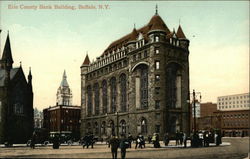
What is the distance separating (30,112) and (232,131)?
8939 centimetres

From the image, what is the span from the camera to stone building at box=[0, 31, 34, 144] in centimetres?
5706

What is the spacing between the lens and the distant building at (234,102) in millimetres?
152500

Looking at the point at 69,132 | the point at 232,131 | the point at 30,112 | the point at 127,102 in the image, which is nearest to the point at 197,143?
the point at 127,102

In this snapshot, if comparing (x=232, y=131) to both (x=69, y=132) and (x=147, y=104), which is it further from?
(x=147, y=104)

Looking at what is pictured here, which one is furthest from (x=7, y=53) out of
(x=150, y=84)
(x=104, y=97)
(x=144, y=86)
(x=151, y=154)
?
(x=151, y=154)

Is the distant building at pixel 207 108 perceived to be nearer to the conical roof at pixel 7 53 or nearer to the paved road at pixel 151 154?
the conical roof at pixel 7 53

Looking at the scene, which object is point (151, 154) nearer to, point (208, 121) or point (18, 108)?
point (18, 108)

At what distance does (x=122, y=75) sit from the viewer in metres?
70.6

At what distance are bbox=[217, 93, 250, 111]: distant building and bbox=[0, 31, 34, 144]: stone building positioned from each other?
115m

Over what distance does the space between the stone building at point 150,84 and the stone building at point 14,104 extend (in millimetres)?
19355

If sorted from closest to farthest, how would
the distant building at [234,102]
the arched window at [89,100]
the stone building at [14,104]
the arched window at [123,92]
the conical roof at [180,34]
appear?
the stone building at [14,104] → the conical roof at [180,34] → the arched window at [123,92] → the arched window at [89,100] → the distant building at [234,102]

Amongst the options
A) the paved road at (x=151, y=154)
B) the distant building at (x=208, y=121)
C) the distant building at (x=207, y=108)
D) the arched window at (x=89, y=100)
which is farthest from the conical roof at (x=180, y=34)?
the distant building at (x=207, y=108)

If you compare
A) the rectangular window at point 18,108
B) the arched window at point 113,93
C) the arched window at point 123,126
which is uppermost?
the arched window at point 113,93

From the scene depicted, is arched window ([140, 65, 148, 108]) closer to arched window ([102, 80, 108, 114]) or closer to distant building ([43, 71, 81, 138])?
arched window ([102, 80, 108, 114])
